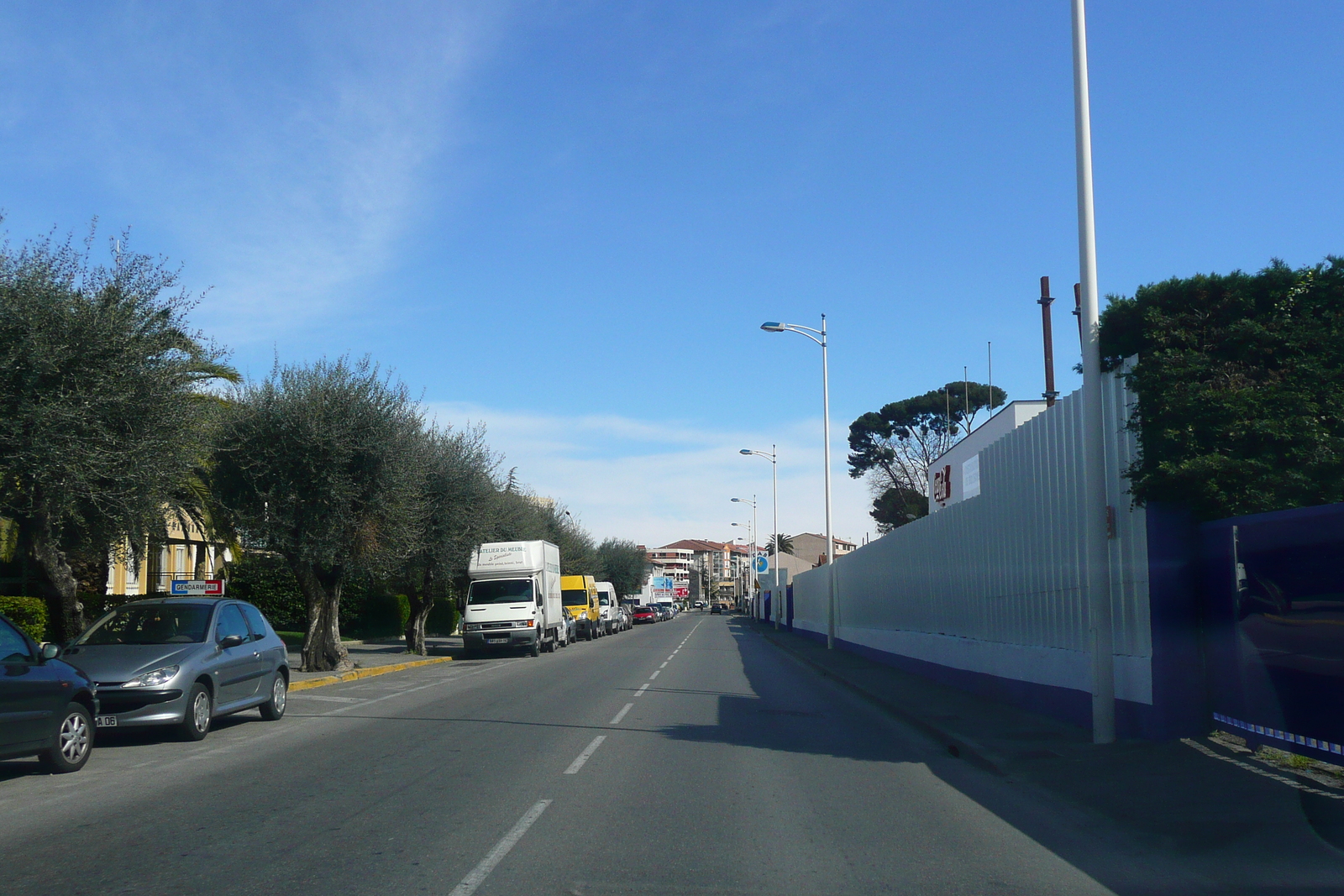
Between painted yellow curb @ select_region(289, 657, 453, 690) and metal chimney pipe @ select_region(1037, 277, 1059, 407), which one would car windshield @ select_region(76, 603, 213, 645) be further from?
metal chimney pipe @ select_region(1037, 277, 1059, 407)

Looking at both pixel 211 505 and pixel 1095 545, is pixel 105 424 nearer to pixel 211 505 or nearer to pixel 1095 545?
pixel 211 505

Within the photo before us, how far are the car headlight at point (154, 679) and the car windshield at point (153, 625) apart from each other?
28.8 inches

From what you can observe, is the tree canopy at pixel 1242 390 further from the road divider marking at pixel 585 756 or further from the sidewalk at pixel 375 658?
the sidewalk at pixel 375 658

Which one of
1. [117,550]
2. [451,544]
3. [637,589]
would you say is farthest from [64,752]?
[637,589]

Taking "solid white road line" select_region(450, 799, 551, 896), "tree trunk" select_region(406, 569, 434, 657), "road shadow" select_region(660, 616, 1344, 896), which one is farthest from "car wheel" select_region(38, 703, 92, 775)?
"tree trunk" select_region(406, 569, 434, 657)

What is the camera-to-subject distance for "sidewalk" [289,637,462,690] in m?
21.4

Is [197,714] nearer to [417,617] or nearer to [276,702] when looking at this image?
[276,702]

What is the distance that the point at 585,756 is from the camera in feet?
35.3

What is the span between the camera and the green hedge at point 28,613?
67.2ft

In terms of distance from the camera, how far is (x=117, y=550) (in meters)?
17.8

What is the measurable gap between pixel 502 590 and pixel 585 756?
23.1 m

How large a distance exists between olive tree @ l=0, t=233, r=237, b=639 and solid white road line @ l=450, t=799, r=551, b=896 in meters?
8.63

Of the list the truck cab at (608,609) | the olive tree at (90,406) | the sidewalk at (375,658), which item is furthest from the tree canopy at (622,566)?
the olive tree at (90,406)

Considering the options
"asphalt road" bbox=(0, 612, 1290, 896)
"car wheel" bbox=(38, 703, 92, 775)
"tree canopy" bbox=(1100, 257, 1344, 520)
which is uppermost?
"tree canopy" bbox=(1100, 257, 1344, 520)
